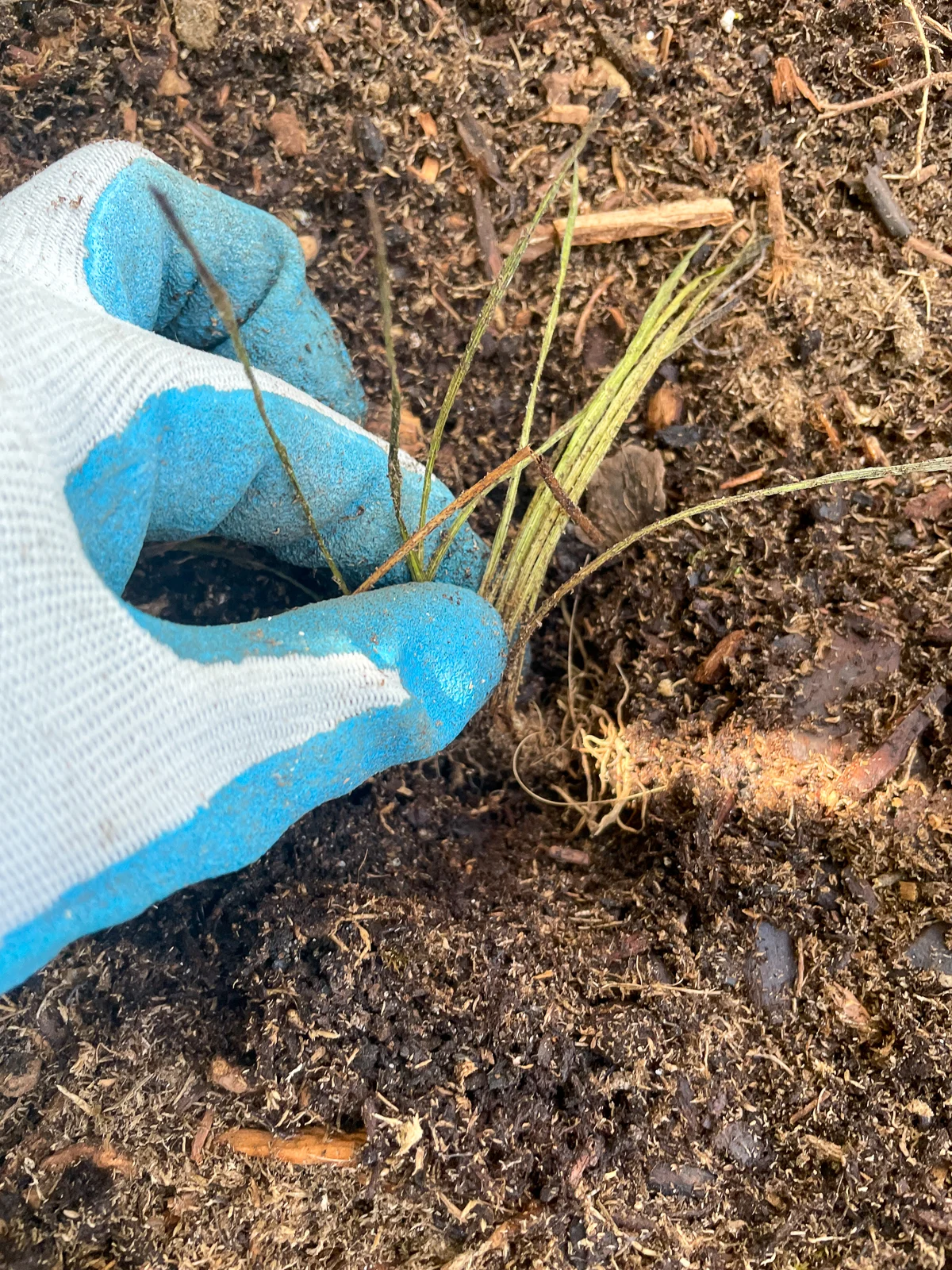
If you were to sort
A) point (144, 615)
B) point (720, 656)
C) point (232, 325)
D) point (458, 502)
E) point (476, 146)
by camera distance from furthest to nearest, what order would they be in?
point (476, 146) → point (720, 656) → point (458, 502) → point (144, 615) → point (232, 325)

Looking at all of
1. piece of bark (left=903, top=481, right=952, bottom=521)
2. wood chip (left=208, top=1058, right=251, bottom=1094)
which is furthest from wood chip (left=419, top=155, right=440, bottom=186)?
wood chip (left=208, top=1058, right=251, bottom=1094)

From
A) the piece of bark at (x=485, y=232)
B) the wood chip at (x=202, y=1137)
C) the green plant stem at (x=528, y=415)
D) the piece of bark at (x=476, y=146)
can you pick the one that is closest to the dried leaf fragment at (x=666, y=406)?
the green plant stem at (x=528, y=415)

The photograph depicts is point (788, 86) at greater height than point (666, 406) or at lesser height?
greater

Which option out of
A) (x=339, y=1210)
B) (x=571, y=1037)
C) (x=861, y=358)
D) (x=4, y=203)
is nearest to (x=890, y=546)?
(x=861, y=358)

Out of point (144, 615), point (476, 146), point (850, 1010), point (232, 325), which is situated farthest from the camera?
point (476, 146)

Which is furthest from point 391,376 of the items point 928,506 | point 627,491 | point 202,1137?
point 202,1137

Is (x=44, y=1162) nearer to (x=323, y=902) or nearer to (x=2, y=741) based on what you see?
(x=323, y=902)

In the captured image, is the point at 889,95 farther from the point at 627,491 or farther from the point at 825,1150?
the point at 825,1150

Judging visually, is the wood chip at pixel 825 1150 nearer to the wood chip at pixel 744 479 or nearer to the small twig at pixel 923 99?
the wood chip at pixel 744 479
